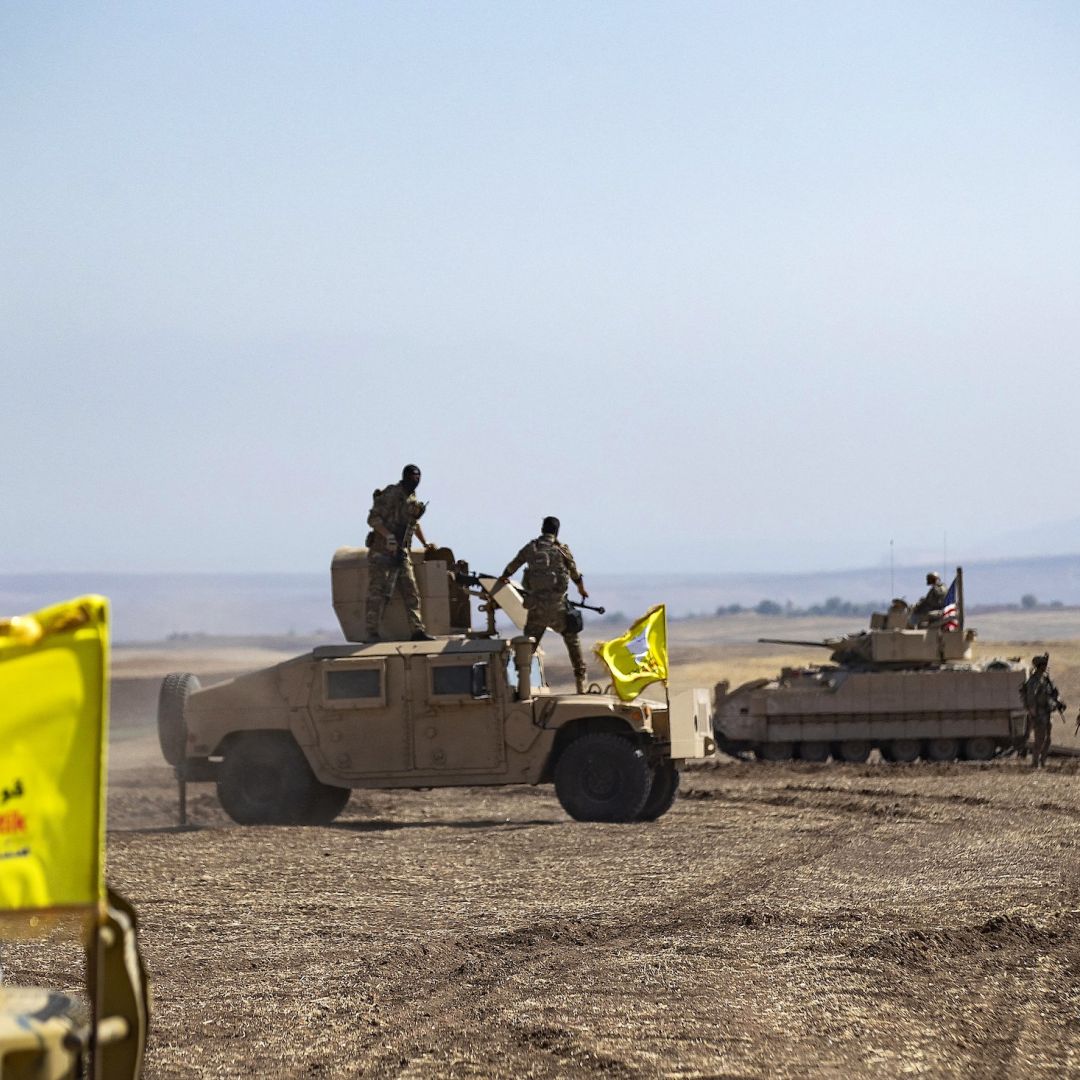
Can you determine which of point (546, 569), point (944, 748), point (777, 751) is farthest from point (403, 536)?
point (944, 748)

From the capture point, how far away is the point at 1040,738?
86.9 feet

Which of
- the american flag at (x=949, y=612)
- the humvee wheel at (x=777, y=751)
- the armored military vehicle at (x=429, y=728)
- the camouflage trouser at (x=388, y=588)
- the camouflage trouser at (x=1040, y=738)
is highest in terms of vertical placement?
the camouflage trouser at (x=388, y=588)

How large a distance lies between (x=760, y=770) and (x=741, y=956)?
1707cm

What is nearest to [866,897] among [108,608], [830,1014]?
[830,1014]

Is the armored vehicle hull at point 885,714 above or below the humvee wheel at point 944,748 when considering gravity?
above

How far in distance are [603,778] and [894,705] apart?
1243 cm

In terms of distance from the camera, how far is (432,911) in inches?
496

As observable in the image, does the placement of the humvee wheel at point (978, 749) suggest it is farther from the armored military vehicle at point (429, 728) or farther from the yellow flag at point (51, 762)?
the yellow flag at point (51, 762)

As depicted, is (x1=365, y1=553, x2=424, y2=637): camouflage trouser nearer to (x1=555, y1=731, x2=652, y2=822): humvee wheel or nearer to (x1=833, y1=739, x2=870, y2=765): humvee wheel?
(x1=555, y1=731, x2=652, y2=822): humvee wheel

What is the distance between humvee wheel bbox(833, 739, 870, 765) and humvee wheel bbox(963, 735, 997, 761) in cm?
158

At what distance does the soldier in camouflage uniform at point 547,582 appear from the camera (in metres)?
19.1

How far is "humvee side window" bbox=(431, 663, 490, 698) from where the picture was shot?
1833 cm

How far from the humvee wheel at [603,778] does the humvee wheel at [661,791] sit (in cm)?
54

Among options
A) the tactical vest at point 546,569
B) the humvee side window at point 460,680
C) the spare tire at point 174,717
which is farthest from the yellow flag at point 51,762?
the spare tire at point 174,717
